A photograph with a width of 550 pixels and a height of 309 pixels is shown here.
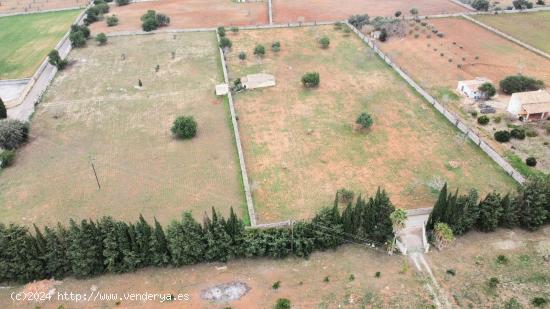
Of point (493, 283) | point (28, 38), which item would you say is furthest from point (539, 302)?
point (28, 38)

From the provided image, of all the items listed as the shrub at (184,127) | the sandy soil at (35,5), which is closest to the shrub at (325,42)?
the shrub at (184,127)

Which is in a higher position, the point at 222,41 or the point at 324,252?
the point at 222,41

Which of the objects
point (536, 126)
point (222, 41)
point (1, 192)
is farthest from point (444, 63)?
point (1, 192)

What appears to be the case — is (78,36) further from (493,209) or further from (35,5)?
(493,209)

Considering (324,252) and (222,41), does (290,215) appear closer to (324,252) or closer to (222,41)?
(324,252)

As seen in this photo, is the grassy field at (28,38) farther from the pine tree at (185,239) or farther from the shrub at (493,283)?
the shrub at (493,283)

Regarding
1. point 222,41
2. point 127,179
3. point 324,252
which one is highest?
point 222,41

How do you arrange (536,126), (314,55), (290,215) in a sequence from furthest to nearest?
(314,55) < (536,126) < (290,215)
